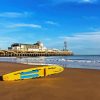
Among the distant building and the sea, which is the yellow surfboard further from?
the distant building

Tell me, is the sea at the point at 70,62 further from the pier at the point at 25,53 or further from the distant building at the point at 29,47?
the distant building at the point at 29,47

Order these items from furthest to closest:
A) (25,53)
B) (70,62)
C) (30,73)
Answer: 1. (25,53)
2. (70,62)
3. (30,73)

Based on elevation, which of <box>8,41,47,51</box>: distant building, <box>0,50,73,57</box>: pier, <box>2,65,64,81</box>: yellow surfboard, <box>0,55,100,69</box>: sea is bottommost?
<box>0,55,100,69</box>: sea

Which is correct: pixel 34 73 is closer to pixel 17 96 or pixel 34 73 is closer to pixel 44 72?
pixel 44 72

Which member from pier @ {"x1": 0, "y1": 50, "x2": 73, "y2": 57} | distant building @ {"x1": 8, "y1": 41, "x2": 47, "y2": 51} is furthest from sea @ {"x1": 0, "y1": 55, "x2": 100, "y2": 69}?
distant building @ {"x1": 8, "y1": 41, "x2": 47, "y2": 51}

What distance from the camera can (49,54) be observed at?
5054 inches

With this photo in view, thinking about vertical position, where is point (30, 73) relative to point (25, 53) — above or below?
below

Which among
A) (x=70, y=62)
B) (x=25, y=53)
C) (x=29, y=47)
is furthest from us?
(x=29, y=47)

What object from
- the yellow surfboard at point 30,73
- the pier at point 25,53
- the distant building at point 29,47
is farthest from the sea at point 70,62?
the distant building at point 29,47

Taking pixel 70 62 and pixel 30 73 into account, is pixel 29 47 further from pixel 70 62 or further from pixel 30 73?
pixel 30 73

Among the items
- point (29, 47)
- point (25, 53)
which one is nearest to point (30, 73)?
point (25, 53)

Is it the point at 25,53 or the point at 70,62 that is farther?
the point at 25,53

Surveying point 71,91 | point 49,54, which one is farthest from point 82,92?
point 49,54

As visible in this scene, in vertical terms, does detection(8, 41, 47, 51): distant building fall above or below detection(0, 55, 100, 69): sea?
above
